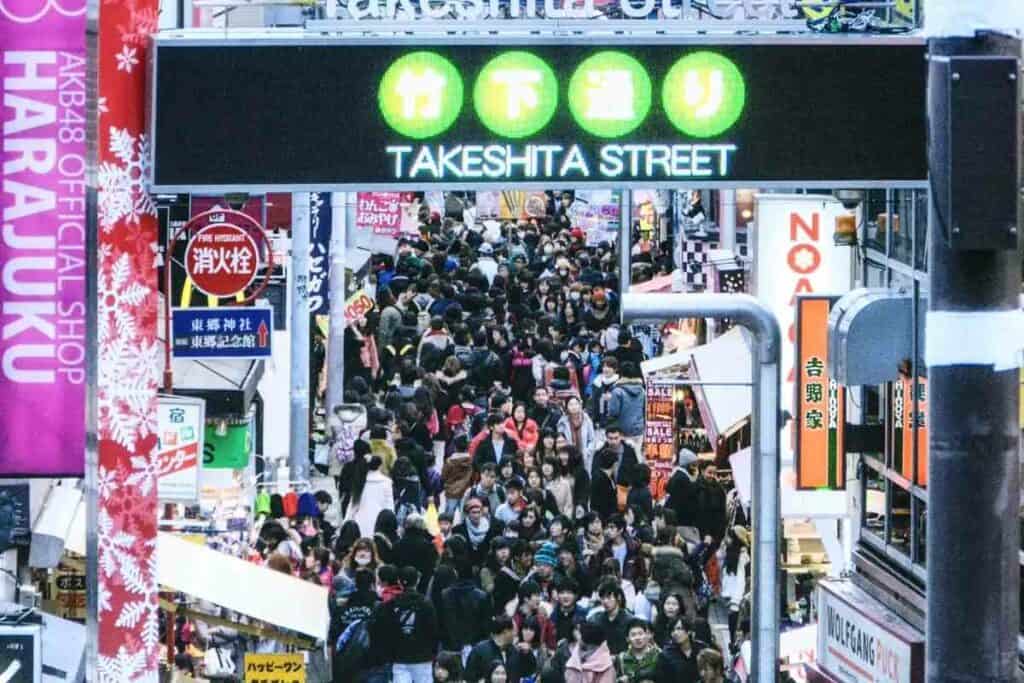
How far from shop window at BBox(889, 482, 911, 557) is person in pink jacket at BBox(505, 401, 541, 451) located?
780 cm

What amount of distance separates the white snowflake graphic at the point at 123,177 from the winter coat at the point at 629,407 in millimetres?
13353

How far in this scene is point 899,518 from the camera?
44.7 ft

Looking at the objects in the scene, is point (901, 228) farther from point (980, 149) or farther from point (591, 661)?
point (980, 149)

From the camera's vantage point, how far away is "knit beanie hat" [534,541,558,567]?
55.6 ft

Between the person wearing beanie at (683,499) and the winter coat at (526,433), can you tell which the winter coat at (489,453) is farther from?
the person wearing beanie at (683,499)

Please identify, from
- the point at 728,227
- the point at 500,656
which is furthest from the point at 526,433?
the point at 728,227

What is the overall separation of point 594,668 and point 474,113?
6.94 m

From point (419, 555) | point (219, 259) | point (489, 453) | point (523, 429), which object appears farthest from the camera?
point (523, 429)

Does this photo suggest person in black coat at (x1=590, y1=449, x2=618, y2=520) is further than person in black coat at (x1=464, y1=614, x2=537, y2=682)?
Result: Yes

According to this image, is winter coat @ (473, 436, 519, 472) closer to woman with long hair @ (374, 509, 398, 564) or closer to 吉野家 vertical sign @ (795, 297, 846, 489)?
woman with long hair @ (374, 509, 398, 564)

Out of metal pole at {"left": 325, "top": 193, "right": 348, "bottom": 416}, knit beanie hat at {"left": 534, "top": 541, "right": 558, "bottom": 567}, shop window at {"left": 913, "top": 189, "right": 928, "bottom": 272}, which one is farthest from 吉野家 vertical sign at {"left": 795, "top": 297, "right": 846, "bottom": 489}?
metal pole at {"left": 325, "top": 193, "right": 348, "bottom": 416}

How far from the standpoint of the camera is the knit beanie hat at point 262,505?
69.1 ft

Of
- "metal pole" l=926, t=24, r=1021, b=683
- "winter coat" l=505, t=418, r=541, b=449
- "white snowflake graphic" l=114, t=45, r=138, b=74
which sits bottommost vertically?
"winter coat" l=505, t=418, r=541, b=449

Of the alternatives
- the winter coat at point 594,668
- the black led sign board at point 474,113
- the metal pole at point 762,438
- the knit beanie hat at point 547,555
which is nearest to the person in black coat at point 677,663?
the winter coat at point 594,668
